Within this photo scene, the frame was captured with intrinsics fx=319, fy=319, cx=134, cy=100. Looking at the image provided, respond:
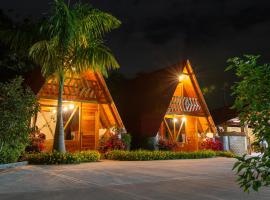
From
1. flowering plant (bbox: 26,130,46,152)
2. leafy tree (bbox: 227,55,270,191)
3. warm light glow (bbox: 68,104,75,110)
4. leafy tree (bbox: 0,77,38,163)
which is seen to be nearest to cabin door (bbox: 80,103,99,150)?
warm light glow (bbox: 68,104,75,110)

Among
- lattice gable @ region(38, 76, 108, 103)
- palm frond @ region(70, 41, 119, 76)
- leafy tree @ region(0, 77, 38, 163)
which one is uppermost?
palm frond @ region(70, 41, 119, 76)

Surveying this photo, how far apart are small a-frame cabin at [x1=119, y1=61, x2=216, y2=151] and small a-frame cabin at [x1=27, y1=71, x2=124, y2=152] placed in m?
2.62

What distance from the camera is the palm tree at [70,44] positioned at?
12219 millimetres

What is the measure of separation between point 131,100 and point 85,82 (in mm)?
5721

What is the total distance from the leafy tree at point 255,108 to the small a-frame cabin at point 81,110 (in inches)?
514

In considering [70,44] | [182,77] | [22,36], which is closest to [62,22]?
[70,44]

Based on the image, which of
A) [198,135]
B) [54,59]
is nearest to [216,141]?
[198,135]

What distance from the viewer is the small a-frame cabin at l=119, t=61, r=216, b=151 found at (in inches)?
723

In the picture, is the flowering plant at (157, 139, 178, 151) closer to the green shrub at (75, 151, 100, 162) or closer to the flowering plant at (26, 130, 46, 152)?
the green shrub at (75, 151, 100, 162)

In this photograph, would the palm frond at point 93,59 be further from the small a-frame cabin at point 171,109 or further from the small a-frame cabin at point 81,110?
the small a-frame cabin at point 171,109

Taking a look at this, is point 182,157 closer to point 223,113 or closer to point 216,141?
point 216,141

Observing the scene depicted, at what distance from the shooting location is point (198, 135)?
65.3 ft

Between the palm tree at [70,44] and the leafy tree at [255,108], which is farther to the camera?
the palm tree at [70,44]

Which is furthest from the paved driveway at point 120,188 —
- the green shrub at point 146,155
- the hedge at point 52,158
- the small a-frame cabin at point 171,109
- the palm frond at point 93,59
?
the small a-frame cabin at point 171,109
